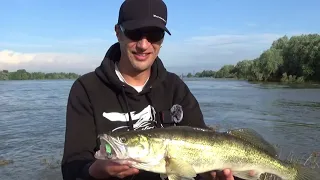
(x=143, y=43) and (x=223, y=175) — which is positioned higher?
(x=143, y=43)

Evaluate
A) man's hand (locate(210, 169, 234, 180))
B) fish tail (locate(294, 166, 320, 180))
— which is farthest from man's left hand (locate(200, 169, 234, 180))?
fish tail (locate(294, 166, 320, 180))

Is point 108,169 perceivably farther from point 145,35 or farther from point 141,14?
point 141,14

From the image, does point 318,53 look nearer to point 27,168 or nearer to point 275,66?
point 275,66

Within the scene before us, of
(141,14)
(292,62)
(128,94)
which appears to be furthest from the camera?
(292,62)

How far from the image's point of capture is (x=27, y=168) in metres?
11.6

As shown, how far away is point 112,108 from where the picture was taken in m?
3.46

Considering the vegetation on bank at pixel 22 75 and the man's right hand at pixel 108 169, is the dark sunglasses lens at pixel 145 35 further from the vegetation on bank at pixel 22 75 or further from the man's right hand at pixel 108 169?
the vegetation on bank at pixel 22 75

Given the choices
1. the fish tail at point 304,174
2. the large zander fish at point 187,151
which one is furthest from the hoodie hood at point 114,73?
the fish tail at point 304,174

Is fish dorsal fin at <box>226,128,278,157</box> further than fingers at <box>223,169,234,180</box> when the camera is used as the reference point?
Yes

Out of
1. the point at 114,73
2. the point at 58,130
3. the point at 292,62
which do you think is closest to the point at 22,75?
the point at 292,62

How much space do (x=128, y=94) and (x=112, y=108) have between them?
21 centimetres

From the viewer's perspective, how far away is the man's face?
131 inches

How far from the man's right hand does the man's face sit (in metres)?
1.07

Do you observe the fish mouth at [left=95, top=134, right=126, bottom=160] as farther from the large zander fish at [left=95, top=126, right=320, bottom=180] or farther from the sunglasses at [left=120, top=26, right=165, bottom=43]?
the sunglasses at [left=120, top=26, right=165, bottom=43]
